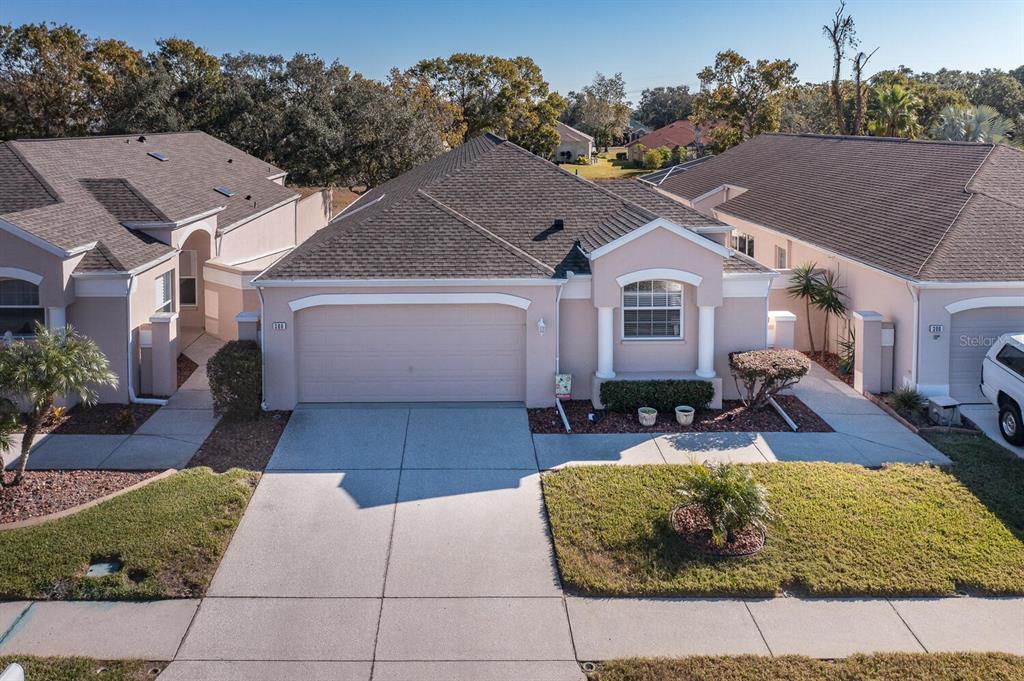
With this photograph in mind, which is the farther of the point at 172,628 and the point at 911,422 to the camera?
the point at 911,422

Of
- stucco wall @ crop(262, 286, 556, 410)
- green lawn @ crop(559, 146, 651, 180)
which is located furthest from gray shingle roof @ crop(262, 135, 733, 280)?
green lawn @ crop(559, 146, 651, 180)

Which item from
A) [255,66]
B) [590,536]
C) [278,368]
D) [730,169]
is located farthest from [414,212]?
[255,66]

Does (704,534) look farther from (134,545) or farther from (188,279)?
(188,279)

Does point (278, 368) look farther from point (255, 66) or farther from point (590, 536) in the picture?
point (255, 66)

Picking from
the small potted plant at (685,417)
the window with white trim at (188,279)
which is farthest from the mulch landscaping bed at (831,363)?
the window with white trim at (188,279)

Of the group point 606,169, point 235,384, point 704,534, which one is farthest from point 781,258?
point 606,169

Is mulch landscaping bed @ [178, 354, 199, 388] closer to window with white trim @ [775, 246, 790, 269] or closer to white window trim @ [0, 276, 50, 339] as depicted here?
white window trim @ [0, 276, 50, 339]

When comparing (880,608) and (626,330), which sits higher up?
(626,330)
